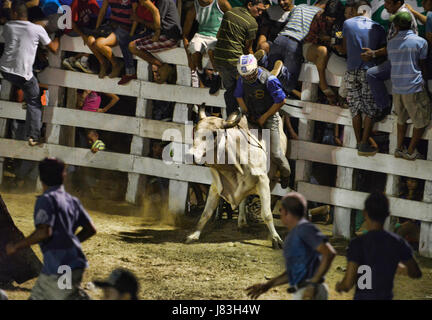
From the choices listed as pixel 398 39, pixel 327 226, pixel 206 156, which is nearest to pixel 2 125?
pixel 206 156

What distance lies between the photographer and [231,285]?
362 inches

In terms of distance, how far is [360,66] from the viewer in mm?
10695

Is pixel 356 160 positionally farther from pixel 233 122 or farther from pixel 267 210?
pixel 233 122

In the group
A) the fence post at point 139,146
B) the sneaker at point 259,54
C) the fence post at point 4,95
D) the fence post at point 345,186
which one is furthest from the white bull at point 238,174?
the fence post at point 4,95

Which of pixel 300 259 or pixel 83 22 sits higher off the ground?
pixel 83 22

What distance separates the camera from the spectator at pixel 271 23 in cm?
1142

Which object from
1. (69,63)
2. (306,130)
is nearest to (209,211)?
(306,130)

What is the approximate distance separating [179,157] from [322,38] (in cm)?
293

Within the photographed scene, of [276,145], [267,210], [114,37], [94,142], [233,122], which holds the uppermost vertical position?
[114,37]

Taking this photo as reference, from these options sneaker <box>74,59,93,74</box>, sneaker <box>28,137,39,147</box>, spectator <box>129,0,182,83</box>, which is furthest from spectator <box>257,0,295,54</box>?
sneaker <box>28,137,39,147</box>

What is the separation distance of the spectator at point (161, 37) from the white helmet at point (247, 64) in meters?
1.99

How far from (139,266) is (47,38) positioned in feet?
14.3

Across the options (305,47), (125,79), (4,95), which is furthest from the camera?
(4,95)

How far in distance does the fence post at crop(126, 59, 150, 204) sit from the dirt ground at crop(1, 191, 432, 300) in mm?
239
